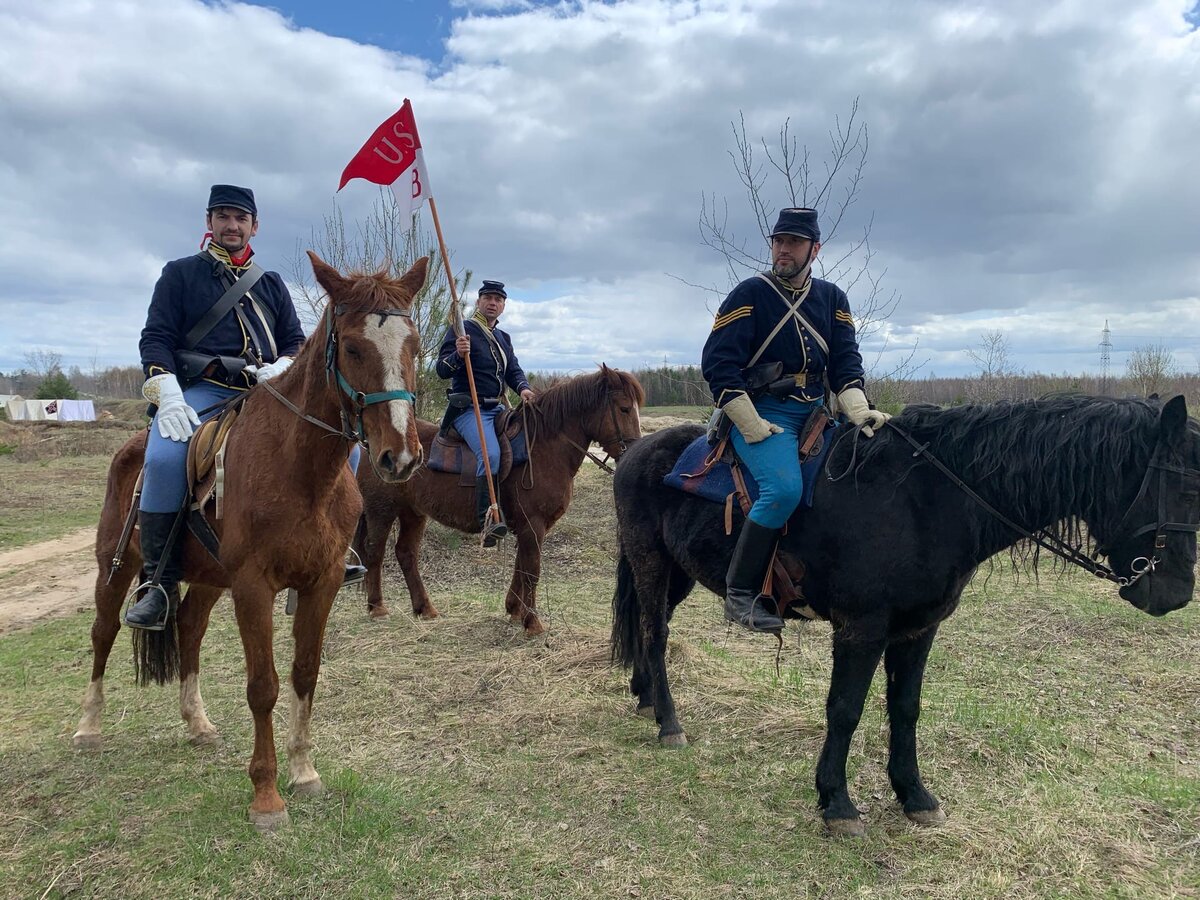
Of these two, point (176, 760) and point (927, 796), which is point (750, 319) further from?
point (176, 760)

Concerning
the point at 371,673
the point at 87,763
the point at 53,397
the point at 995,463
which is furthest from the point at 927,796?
the point at 53,397

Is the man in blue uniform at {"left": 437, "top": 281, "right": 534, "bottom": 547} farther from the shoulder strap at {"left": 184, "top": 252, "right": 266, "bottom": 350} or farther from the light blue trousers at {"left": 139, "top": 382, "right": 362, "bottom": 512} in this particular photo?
the light blue trousers at {"left": 139, "top": 382, "right": 362, "bottom": 512}

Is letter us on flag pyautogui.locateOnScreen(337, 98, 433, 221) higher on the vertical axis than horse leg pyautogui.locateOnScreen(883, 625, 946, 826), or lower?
higher

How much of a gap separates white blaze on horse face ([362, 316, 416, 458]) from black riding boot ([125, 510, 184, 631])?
157cm

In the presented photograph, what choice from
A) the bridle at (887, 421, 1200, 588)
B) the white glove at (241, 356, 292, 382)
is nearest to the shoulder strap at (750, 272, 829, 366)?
the bridle at (887, 421, 1200, 588)

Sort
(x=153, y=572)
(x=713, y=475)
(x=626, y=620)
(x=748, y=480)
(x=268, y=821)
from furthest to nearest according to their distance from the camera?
1. (x=626, y=620)
2. (x=713, y=475)
3. (x=748, y=480)
4. (x=153, y=572)
5. (x=268, y=821)

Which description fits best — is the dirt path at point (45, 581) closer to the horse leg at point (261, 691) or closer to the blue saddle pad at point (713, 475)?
the horse leg at point (261, 691)

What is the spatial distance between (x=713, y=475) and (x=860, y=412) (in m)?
0.84

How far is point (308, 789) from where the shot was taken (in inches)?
148

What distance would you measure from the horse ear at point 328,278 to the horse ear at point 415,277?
0.26 meters

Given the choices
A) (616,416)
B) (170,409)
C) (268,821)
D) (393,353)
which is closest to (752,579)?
(393,353)

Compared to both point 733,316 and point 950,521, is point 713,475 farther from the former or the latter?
point 950,521

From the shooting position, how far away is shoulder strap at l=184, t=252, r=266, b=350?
3.93m

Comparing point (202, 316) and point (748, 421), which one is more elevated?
point (202, 316)
